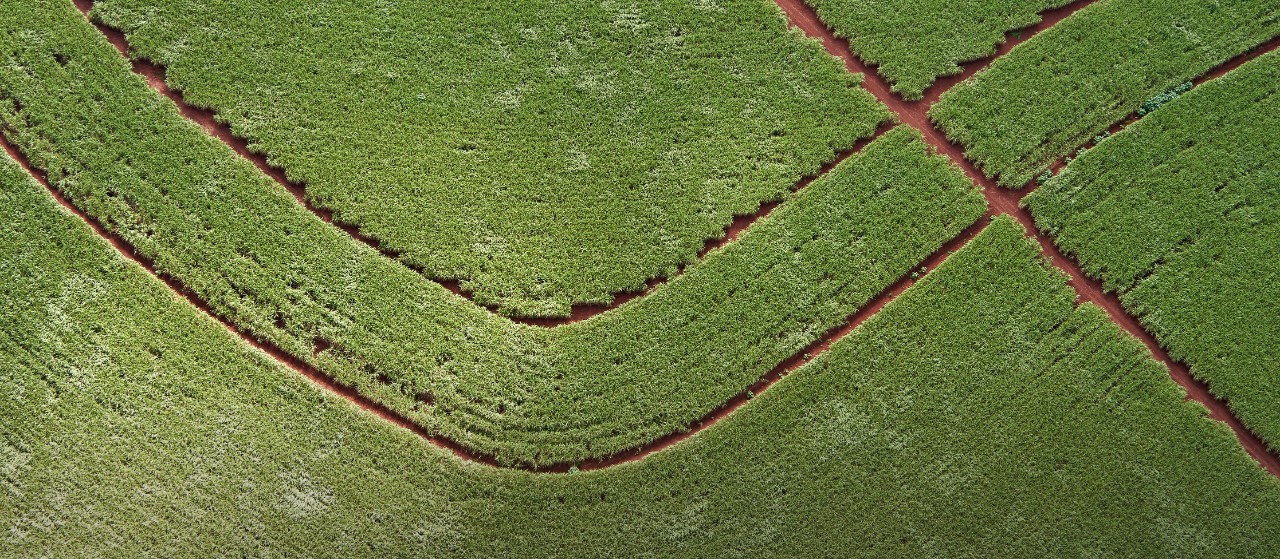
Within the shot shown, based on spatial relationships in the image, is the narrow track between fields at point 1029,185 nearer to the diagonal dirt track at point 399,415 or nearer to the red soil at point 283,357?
the diagonal dirt track at point 399,415

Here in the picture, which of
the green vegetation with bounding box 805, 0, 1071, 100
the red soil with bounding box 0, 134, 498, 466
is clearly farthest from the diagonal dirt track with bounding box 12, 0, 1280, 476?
the green vegetation with bounding box 805, 0, 1071, 100

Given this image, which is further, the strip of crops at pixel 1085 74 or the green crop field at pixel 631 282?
the strip of crops at pixel 1085 74

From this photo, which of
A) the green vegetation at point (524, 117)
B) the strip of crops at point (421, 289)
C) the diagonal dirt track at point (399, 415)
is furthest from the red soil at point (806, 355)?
the green vegetation at point (524, 117)

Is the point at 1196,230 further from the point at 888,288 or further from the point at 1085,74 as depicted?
the point at 888,288

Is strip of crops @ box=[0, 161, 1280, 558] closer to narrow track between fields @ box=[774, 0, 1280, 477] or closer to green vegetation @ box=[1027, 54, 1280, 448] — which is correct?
narrow track between fields @ box=[774, 0, 1280, 477]

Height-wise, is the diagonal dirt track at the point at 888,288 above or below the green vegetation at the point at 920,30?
below

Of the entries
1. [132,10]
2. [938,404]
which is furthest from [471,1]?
[938,404]

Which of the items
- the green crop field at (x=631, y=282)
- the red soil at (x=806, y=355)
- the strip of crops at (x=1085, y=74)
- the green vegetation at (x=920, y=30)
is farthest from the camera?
the green vegetation at (x=920, y=30)
